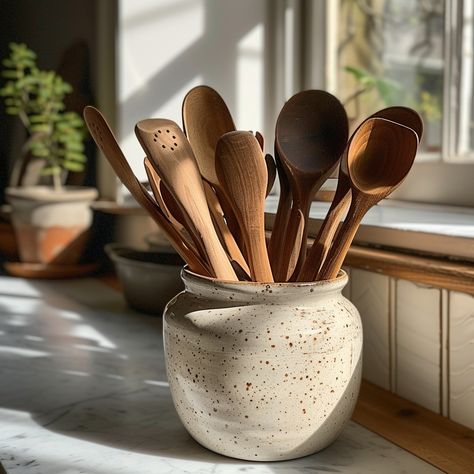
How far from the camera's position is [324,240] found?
59cm

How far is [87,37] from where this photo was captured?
1.86 m

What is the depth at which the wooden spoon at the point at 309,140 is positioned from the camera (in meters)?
0.59

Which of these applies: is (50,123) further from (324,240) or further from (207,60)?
(324,240)

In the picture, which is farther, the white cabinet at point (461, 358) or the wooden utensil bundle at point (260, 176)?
the white cabinet at point (461, 358)

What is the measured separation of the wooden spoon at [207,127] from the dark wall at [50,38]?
1.17 m

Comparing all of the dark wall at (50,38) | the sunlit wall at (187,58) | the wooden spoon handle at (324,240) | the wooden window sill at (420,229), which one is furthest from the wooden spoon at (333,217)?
the dark wall at (50,38)

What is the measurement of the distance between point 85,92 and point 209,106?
127cm

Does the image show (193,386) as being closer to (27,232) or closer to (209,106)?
(209,106)

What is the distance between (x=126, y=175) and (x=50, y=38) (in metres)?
1.79

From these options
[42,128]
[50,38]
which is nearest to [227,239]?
[42,128]

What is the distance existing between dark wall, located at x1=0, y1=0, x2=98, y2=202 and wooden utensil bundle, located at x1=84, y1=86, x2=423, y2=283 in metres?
1.23

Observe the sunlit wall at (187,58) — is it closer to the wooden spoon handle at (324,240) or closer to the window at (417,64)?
the window at (417,64)

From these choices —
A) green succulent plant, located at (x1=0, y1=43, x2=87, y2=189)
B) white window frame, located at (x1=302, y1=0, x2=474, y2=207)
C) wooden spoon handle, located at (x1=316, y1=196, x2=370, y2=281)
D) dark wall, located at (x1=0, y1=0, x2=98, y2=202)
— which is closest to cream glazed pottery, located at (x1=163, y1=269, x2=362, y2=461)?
wooden spoon handle, located at (x1=316, y1=196, x2=370, y2=281)

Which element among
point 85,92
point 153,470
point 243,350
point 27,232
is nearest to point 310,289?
point 243,350
